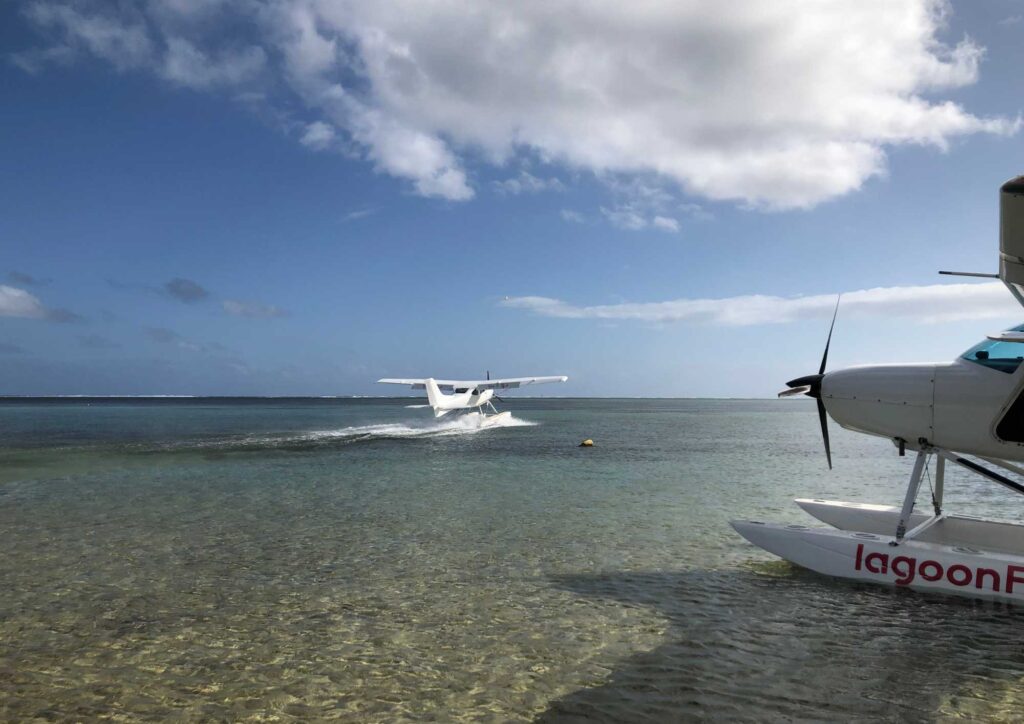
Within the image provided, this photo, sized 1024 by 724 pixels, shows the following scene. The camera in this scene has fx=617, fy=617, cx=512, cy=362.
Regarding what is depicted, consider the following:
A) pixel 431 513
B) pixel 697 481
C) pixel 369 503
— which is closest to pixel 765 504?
pixel 697 481

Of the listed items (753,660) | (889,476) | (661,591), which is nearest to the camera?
(753,660)

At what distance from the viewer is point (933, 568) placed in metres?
7.64

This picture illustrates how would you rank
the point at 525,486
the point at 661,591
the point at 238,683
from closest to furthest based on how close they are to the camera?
the point at 238,683
the point at 661,591
the point at 525,486

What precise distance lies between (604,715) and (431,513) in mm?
8966

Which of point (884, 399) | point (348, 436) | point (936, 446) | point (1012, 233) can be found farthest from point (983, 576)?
point (348, 436)

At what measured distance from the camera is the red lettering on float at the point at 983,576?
7.25 meters

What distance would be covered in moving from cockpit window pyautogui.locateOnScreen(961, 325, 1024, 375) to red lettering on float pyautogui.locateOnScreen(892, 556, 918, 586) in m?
2.64

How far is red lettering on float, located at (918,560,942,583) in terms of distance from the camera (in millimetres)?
7586

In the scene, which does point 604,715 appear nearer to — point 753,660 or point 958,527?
point 753,660

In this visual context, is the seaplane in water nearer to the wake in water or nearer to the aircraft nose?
the aircraft nose

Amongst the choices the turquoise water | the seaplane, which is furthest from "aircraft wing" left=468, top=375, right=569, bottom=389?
the turquoise water

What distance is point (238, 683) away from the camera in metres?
5.15

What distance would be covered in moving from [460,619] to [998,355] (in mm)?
7410

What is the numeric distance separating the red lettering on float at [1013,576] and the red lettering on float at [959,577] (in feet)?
1.13
